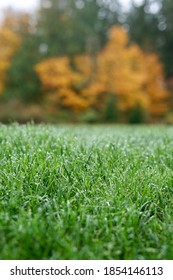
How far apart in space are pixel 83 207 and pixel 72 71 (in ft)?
75.8

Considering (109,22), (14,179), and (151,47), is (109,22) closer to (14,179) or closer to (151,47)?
(151,47)

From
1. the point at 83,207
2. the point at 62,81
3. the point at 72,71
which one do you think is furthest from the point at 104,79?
the point at 83,207

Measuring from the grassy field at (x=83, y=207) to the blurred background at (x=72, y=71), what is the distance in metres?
19.2

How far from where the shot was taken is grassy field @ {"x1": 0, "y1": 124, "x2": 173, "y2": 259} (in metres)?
2.01

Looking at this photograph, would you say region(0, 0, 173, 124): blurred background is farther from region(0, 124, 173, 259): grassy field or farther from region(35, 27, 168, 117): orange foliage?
region(0, 124, 173, 259): grassy field

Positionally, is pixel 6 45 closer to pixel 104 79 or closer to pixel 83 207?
pixel 104 79

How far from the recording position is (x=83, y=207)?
94.7 inches

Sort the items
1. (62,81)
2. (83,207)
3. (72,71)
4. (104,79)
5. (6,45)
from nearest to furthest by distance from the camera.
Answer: (83,207)
(62,81)
(104,79)
(72,71)
(6,45)

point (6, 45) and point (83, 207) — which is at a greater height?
point (6, 45)

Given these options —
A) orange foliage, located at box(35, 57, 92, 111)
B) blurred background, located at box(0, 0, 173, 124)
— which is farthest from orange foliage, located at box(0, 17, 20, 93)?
orange foliage, located at box(35, 57, 92, 111)

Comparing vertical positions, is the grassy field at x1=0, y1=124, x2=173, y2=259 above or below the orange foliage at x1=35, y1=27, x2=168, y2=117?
below

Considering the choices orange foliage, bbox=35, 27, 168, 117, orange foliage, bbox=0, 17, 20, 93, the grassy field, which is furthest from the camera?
orange foliage, bbox=0, 17, 20, 93

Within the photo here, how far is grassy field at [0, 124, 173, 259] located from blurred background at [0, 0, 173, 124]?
19.2 metres
